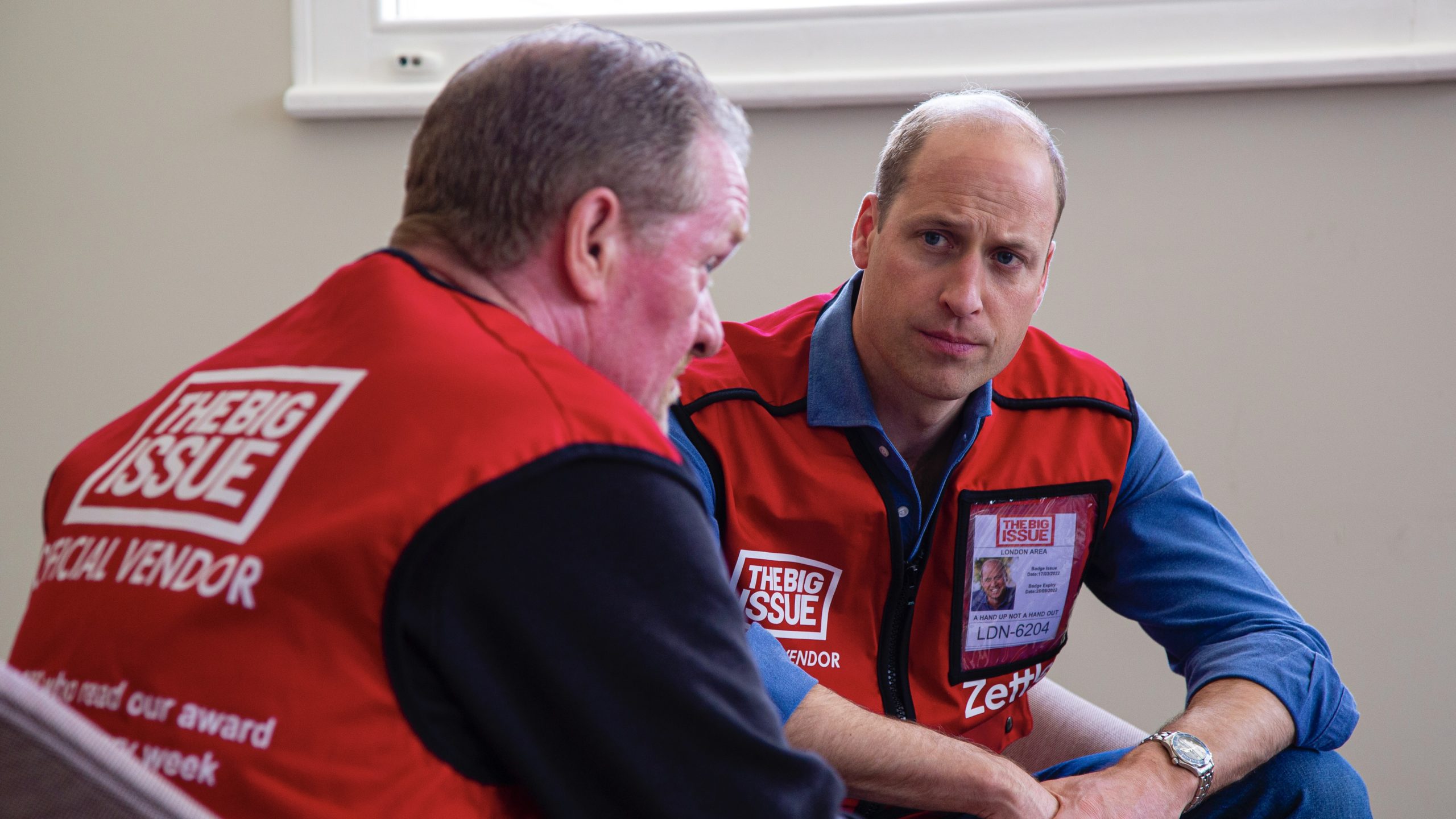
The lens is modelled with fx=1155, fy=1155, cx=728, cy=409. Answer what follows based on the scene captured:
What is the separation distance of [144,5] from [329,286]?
6.34ft

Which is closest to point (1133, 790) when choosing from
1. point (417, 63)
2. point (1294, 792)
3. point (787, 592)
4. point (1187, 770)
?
point (1187, 770)

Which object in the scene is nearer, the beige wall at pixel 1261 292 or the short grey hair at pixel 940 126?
the short grey hair at pixel 940 126

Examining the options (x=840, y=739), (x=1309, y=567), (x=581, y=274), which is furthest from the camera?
(x=1309, y=567)

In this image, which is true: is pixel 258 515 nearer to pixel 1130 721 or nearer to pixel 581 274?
pixel 581 274

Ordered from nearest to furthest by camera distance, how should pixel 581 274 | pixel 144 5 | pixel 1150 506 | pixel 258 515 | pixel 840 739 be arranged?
pixel 258 515, pixel 581 274, pixel 840 739, pixel 1150 506, pixel 144 5

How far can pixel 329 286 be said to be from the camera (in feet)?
2.54

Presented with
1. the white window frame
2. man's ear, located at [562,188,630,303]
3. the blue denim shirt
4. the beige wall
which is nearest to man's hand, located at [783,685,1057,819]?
the blue denim shirt

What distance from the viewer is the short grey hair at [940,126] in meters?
1.41

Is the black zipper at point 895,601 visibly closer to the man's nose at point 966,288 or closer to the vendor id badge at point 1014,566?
the vendor id badge at point 1014,566

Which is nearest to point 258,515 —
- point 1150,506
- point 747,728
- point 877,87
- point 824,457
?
point 747,728

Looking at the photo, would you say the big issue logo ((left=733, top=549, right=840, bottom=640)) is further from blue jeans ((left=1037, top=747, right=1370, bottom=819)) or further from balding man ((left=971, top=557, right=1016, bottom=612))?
blue jeans ((left=1037, top=747, right=1370, bottom=819))

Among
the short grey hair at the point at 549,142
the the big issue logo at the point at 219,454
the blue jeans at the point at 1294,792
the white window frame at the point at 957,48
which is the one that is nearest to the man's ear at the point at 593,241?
the short grey hair at the point at 549,142

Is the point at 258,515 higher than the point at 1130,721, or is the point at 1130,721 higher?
the point at 258,515

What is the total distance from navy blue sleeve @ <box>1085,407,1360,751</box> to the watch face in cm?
10
